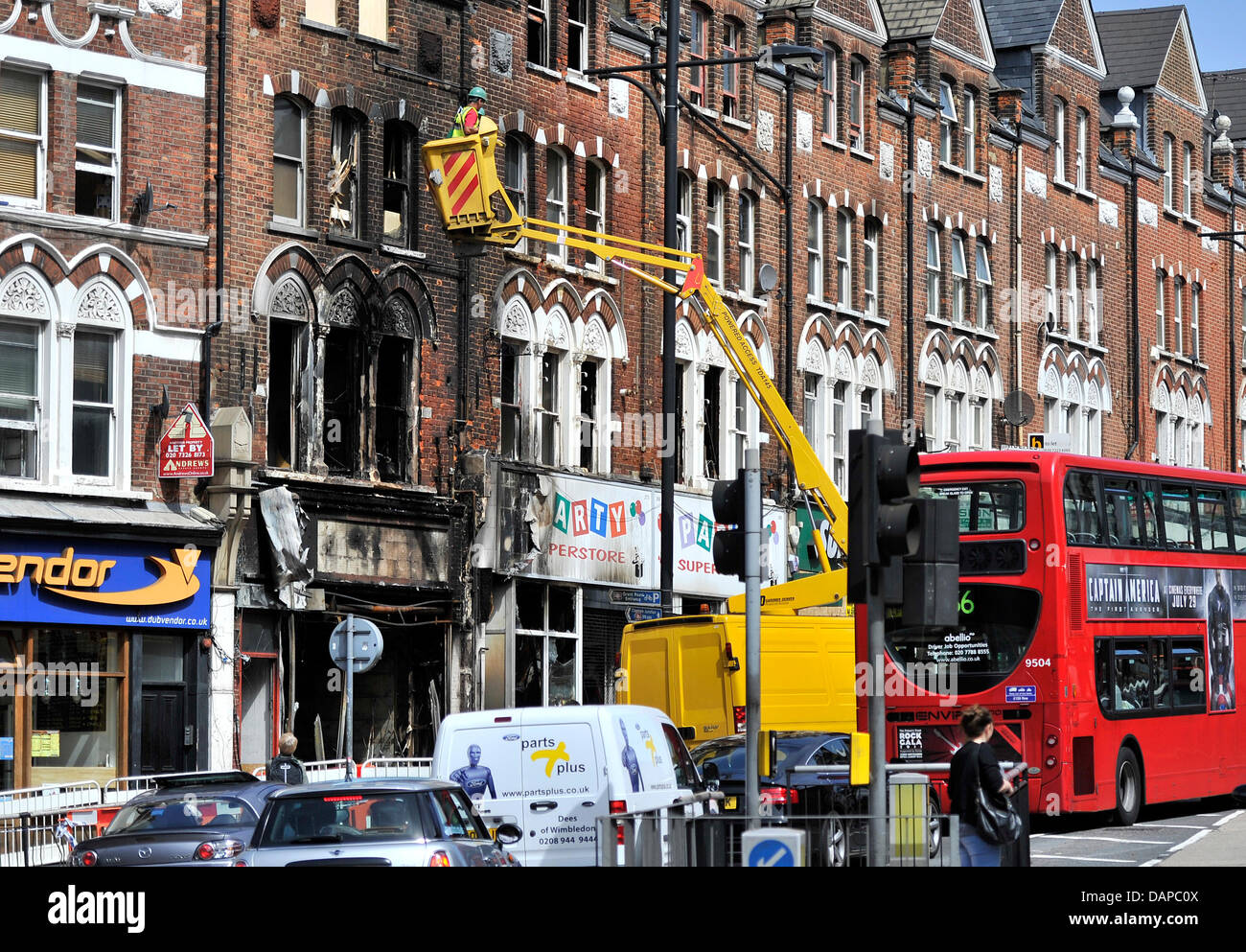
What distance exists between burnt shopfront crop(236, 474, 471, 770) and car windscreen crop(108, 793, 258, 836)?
10.0 m

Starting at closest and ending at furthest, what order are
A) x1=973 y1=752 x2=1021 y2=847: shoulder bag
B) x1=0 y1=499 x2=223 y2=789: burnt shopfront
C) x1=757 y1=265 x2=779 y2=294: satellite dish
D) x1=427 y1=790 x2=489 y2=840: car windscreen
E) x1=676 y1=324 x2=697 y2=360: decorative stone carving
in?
x1=427 y1=790 x2=489 y2=840: car windscreen → x1=973 y1=752 x2=1021 y2=847: shoulder bag → x1=0 y1=499 x2=223 y2=789: burnt shopfront → x1=676 y1=324 x2=697 y2=360: decorative stone carving → x1=757 y1=265 x2=779 y2=294: satellite dish

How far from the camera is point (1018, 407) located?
5081 centimetres

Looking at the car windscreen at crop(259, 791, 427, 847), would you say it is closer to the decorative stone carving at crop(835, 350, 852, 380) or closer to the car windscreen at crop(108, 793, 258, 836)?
the car windscreen at crop(108, 793, 258, 836)

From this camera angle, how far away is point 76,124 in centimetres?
2919

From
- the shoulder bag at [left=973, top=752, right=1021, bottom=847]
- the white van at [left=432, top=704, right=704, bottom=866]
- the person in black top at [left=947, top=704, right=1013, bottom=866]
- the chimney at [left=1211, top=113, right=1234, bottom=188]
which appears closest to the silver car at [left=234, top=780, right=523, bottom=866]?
the white van at [left=432, top=704, right=704, bottom=866]

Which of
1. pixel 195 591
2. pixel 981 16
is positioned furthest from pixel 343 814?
pixel 981 16

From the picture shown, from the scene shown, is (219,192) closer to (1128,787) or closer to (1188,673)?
(1128,787)

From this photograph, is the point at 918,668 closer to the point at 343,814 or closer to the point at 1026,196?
the point at 343,814

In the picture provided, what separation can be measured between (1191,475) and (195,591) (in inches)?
529

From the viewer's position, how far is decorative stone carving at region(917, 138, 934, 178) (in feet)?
158

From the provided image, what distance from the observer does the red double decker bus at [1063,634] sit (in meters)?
26.0

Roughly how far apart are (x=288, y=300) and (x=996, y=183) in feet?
79.8

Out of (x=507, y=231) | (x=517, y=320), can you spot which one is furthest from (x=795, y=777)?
(x=517, y=320)

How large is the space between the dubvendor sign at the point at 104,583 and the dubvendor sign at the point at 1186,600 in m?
11.8
